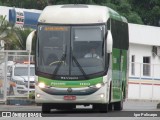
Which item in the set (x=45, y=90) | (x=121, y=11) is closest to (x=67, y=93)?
(x=45, y=90)

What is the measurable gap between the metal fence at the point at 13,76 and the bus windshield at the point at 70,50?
24.4ft

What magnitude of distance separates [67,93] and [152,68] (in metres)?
28.4

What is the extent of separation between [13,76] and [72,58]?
42.7 ft

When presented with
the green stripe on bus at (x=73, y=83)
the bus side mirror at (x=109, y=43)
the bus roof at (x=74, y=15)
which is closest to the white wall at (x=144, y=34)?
the bus roof at (x=74, y=15)

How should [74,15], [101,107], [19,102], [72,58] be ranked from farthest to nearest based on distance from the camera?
[19,102] < [101,107] < [74,15] < [72,58]

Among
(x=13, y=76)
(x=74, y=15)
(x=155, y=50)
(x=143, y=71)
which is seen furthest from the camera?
(x=155, y=50)

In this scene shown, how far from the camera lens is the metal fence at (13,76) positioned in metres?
35.1

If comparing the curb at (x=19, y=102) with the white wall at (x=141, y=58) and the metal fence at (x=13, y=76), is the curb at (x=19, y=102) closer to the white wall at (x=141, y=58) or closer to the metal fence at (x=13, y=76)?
the metal fence at (x=13, y=76)

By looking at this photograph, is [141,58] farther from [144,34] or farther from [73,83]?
[73,83]

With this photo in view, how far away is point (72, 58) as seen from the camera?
85.3ft

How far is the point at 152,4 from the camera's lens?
68.9m

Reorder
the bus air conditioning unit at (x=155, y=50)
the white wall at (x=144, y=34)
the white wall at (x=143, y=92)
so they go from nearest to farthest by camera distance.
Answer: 1. the white wall at (x=143, y=92)
2. the white wall at (x=144, y=34)
3. the bus air conditioning unit at (x=155, y=50)

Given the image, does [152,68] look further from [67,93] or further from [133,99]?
[67,93]

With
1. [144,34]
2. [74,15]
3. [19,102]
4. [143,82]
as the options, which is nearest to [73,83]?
[74,15]
